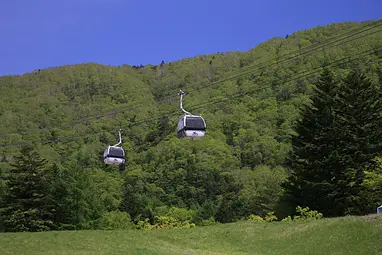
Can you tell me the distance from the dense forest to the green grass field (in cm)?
762

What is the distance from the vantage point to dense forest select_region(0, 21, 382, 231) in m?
45.9

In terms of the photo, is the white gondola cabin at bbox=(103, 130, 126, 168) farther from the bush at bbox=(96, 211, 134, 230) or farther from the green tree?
the bush at bbox=(96, 211, 134, 230)

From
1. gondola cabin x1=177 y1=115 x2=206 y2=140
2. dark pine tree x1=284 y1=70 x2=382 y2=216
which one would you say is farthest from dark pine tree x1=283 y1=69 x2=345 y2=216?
gondola cabin x1=177 y1=115 x2=206 y2=140

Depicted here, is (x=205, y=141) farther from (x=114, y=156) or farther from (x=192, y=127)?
(x=192, y=127)

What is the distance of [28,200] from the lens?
5188 centimetres

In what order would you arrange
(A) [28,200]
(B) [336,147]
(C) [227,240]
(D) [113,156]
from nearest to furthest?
(C) [227,240]
(D) [113,156]
(B) [336,147]
(A) [28,200]

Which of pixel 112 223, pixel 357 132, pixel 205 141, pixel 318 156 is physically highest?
pixel 205 141

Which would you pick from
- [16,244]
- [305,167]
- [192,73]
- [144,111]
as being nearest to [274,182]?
[305,167]

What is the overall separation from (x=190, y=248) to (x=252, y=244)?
3.23 meters

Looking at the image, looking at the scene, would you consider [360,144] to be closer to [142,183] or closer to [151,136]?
[142,183]

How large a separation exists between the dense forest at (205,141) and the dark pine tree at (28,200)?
14cm

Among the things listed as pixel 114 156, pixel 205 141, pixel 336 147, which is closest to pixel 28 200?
pixel 114 156

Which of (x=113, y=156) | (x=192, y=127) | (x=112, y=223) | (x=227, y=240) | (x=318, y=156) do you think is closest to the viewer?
(x=192, y=127)

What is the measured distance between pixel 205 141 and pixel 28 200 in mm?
61001
